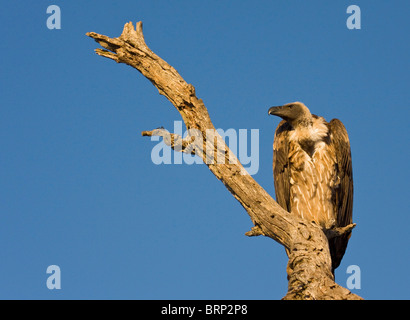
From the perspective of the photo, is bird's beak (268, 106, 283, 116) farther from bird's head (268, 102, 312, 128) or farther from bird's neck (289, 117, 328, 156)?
bird's neck (289, 117, 328, 156)

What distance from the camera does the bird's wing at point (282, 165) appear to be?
903 centimetres

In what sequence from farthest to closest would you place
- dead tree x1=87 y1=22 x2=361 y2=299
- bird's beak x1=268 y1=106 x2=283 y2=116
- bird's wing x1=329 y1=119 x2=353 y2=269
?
bird's wing x1=329 y1=119 x2=353 y2=269 < bird's beak x1=268 y1=106 x2=283 y2=116 < dead tree x1=87 y1=22 x2=361 y2=299

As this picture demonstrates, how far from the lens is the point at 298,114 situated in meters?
8.84

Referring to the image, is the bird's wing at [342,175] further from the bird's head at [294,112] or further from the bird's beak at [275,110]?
the bird's beak at [275,110]

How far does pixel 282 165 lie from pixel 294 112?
2.80 feet

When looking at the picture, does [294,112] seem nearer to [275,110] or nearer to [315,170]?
[275,110]

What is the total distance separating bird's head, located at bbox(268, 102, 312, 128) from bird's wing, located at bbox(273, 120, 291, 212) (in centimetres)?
30

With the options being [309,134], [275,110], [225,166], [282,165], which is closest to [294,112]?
[275,110]

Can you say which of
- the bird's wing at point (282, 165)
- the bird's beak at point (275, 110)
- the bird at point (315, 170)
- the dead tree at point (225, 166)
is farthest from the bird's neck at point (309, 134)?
the dead tree at point (225, 166)

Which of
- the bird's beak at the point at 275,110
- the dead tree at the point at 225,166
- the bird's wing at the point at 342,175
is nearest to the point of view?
the dead tree at the point at 225,166

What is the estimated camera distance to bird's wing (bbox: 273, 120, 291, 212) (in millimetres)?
9031

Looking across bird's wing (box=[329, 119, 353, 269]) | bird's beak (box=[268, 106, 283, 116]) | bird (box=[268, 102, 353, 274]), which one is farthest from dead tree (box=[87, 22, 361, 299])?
bird's wing (box=[329, 119, 353, 269])

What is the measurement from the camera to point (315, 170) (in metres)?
8.86
